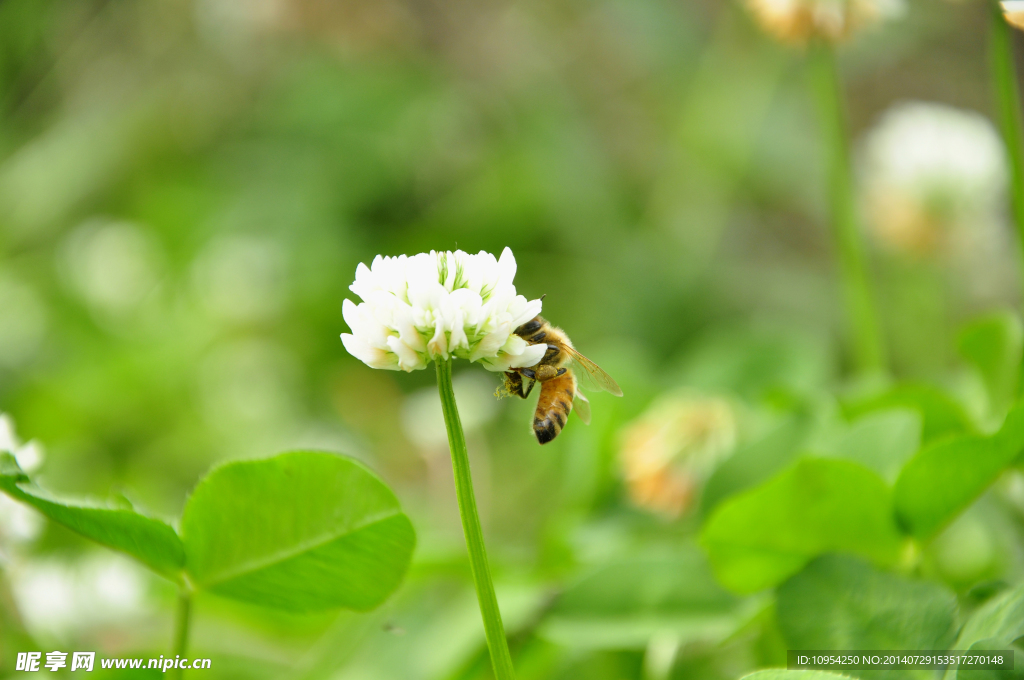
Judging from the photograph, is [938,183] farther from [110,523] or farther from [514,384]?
[110,523]

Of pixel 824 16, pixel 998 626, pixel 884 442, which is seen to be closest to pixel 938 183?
pixel 824 16

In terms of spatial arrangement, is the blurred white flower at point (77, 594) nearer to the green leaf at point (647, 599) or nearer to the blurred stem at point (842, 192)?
the green leaf at point (647, 599)

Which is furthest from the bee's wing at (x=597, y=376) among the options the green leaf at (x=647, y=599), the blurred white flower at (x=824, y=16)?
the blurred white flower at (x=824, y=16)

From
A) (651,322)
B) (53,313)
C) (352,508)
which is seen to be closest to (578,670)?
(352,508)

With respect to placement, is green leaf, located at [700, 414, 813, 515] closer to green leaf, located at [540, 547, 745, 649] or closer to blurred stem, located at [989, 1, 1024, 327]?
green leaf, located at [540, 547, 745, 649]

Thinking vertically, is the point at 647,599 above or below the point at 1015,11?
below

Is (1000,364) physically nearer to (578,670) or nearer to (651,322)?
(578,670)
